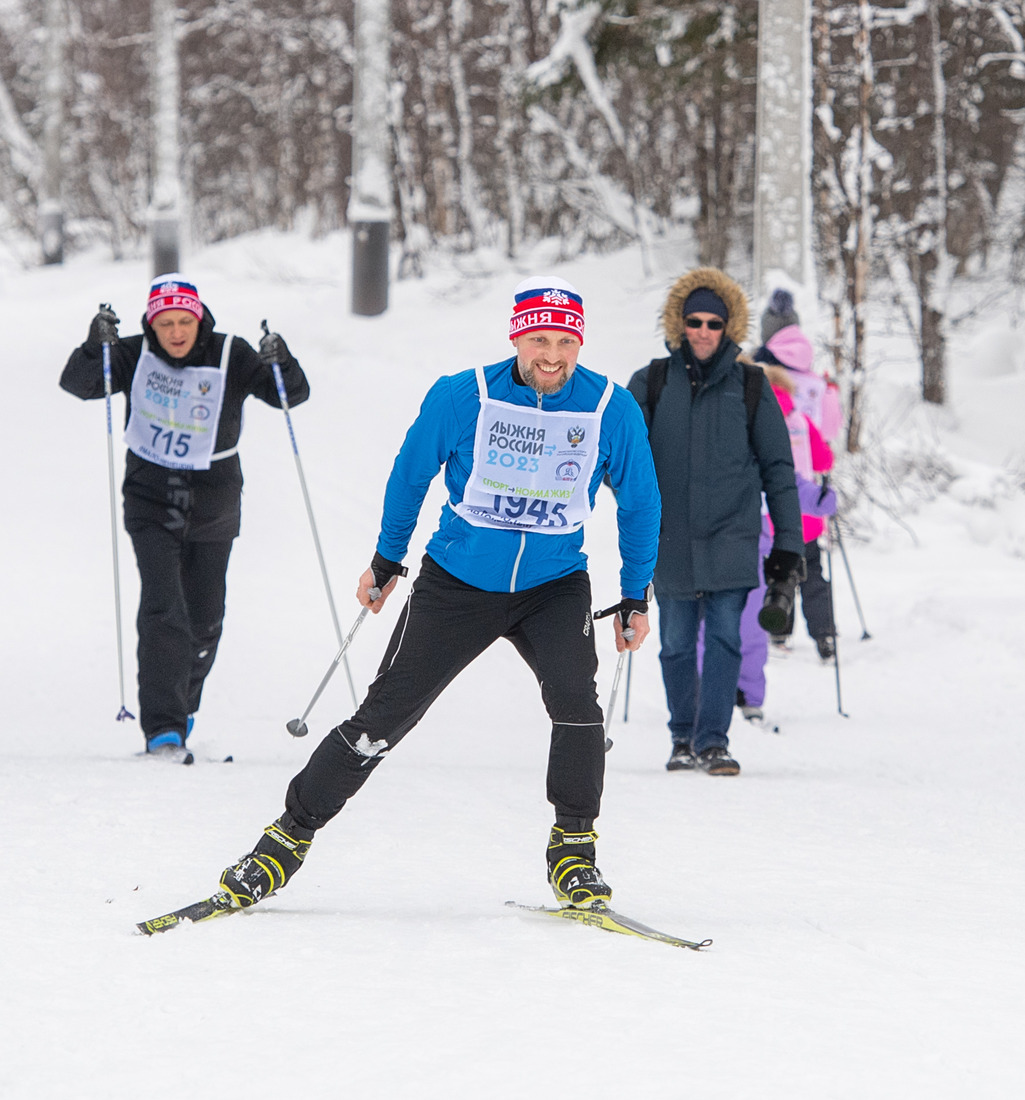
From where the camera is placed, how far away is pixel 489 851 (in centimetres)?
412

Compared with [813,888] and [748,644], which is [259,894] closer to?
[813,888]

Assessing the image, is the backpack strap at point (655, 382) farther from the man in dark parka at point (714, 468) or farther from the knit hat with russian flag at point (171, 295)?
the knit hat with russian flag at point (171, 295)

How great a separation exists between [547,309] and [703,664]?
7.85ft

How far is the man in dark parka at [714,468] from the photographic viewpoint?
17.4 ft

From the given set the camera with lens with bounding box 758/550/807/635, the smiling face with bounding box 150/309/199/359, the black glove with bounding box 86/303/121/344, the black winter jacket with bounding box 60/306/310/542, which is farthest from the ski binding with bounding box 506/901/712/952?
the black glove with bounding box 86/303/121/344

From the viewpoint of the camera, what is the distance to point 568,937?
3.16 metres

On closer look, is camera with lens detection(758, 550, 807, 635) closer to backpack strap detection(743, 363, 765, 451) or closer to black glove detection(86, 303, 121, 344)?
backpack strap detection(743, 363, 765, 451)

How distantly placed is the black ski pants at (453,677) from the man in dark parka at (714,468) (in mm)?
1891

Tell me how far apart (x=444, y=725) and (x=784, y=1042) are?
4149mm

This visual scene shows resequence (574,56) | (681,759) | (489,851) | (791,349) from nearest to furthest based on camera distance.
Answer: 1. (489,851)
2. (681,759)
3. (791,349)
4. (574,56)

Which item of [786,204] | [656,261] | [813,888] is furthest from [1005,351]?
[813,888]

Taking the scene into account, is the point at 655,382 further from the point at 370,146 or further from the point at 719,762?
the point at 370,146

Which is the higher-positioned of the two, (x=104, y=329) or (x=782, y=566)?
(x=104, y=329)

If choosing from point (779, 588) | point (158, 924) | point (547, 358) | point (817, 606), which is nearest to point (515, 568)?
point (547, 358)
